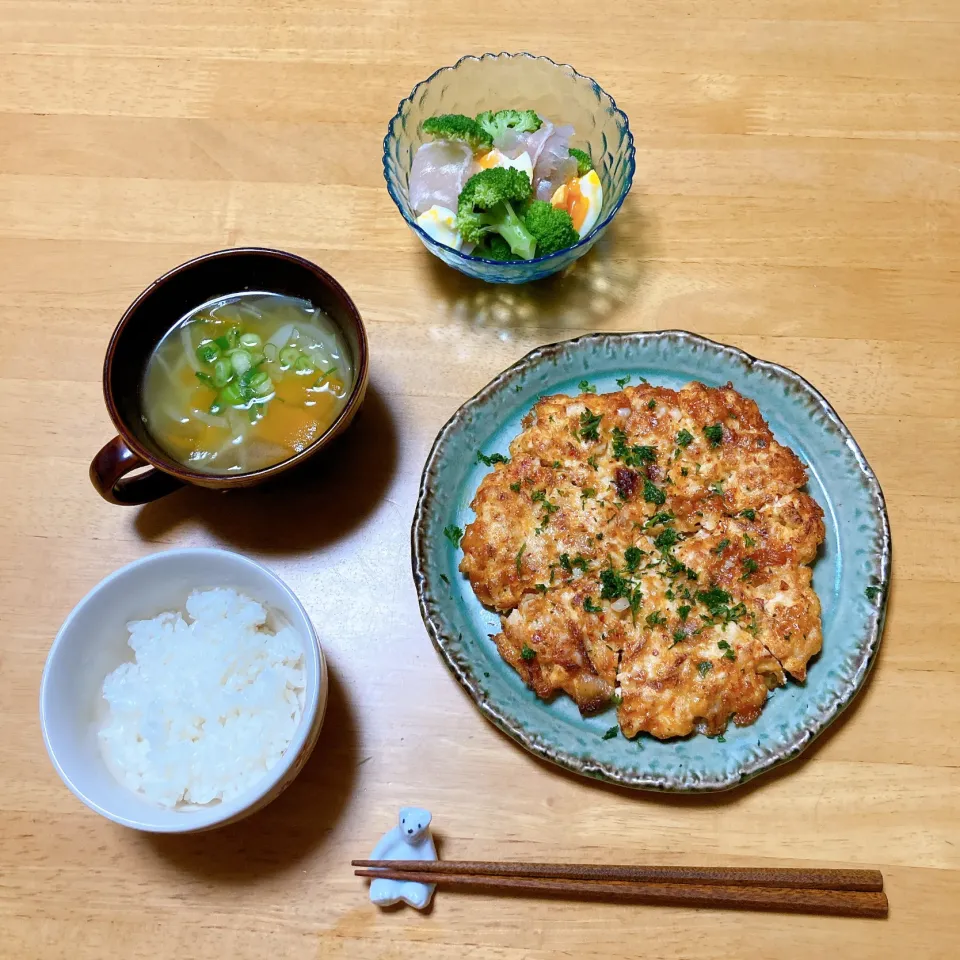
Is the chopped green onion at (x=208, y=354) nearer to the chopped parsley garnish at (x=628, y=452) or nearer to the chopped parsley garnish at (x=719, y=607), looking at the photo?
the chopped parsley garnish at (x=628, y=452)

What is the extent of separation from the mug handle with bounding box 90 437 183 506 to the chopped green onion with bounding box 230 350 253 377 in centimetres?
44

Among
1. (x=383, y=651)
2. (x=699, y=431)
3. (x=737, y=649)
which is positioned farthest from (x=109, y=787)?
(x=699, y=431)

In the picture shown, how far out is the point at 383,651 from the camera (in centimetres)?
284

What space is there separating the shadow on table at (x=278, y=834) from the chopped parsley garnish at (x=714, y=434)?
1555mm

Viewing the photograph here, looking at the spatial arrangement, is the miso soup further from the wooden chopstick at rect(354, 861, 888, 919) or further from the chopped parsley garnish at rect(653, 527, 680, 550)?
the wooden chopstick at rect(354, 861, 888, 919)

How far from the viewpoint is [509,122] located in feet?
10.2

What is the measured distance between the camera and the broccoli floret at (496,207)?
2.89 metres

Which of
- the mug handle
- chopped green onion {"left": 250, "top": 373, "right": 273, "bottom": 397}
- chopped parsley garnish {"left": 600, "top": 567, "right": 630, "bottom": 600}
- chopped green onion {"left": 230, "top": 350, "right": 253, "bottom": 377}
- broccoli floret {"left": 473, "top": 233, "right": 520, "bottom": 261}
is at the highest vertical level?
broccoli floret {"left": 473, "top": 233, "right": 520, "bottom": 261}

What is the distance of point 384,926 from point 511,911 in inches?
15.6

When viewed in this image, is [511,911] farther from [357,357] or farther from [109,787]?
[357,357]

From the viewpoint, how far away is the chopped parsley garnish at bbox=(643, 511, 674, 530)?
108 inches

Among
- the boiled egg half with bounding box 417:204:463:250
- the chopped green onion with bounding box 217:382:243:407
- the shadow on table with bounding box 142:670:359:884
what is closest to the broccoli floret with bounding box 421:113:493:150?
the boiled egg half with bounding box 417:204:463:250

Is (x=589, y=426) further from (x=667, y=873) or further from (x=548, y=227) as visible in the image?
(x=667, y=873)

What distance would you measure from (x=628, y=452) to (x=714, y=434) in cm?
29
